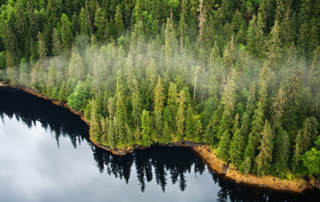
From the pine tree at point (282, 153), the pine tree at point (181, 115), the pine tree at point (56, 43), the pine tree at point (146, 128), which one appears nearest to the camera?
the pine tree at point (282, 153)

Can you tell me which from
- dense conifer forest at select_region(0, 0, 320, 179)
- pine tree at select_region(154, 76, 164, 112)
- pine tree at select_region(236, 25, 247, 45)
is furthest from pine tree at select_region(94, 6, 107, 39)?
pine tree at select_region(236, 25, 247, 45)

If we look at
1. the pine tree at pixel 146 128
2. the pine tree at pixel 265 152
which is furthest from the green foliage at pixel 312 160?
the pine tree at pixel 146 128

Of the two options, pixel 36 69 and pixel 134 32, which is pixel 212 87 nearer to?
pixel 134 32

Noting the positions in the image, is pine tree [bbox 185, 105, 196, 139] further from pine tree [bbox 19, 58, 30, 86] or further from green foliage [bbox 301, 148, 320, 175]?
pine tree [bbox 19, 58, 30, 86]

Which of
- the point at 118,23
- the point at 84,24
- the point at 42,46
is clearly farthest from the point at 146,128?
the point at 42,46

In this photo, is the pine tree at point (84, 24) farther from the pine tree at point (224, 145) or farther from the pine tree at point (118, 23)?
the pine tree at point (224, 145)

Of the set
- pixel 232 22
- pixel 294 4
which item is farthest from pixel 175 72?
pixel 294 4

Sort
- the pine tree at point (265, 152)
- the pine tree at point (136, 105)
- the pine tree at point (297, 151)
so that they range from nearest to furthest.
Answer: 1. the pine tree at point (297, 151)
2. the pine tree at point (265, 152)
3. the pine tree at point (136, 105)

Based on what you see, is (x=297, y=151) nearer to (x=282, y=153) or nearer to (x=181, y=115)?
(x=282, y=153)
